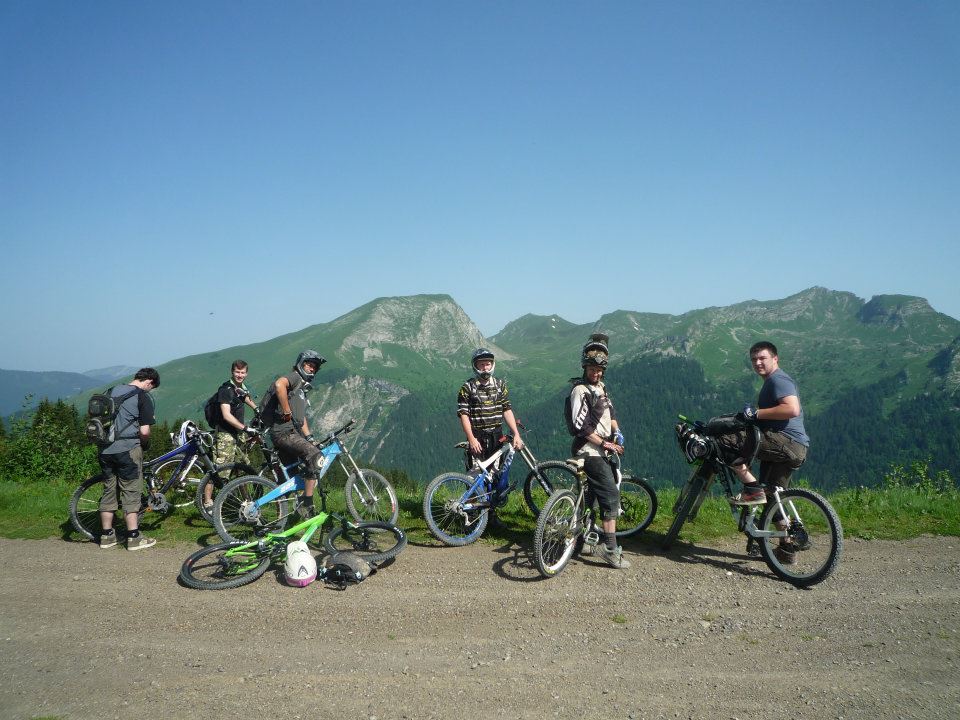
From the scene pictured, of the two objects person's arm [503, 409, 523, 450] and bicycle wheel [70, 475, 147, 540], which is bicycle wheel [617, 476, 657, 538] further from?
bicycle wheel [70, 475, 147, 540]

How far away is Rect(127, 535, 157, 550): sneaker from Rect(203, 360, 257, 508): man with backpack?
1.88m

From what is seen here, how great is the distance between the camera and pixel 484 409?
31.4ft

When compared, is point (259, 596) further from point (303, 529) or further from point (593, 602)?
point (593, 602)

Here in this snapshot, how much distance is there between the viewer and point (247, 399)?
1148 centimetres

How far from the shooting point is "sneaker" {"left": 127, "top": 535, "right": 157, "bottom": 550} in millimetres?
9227

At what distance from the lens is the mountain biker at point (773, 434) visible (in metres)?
7.62

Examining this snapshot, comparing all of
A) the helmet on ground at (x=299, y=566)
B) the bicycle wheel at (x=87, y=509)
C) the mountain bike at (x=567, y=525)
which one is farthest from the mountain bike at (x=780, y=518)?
the bicycle wheel at (x=87, y=509)

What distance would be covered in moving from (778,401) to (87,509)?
1078cm

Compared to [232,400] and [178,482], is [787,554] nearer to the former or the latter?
[232,400]

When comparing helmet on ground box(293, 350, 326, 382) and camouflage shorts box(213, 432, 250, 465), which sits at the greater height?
helmet on ground box(293, 350, 326, 382)

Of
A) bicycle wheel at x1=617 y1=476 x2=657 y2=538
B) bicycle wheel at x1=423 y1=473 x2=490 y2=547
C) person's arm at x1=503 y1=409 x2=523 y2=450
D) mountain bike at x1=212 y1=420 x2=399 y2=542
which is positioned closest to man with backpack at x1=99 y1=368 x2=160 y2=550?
A: mountain bike at x1=212 y1=420 x2=399 y2=542

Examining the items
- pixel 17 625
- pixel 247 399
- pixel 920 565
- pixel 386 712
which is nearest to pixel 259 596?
pixel 17 625

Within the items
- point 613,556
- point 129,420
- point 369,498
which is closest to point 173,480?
point 129,420

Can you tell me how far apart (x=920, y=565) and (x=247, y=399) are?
11.0 m
